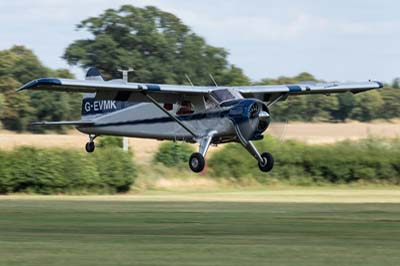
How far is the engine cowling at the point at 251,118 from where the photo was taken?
116 ft

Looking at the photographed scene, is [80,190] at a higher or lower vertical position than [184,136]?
lower

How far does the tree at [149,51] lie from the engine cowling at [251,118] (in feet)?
228

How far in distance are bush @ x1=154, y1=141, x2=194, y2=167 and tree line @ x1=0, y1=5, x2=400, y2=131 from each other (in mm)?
40714

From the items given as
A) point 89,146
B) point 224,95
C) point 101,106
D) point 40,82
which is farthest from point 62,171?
point 40,82

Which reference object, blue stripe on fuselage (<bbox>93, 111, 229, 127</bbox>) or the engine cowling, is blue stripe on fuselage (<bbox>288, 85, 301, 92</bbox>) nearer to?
blue stripe on fuselage (<bbox>93, 111, 229, 127</bbox>)

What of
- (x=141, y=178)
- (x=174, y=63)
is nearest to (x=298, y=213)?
(x=141, y=178)

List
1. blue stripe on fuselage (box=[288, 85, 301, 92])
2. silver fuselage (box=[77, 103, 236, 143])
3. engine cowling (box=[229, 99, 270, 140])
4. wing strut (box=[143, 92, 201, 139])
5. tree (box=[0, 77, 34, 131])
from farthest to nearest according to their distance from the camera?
tree (box=[0, 77, 34, 131])
blue stripe on fuselage (box=[288, 85, 301, 92])
wing strut (box=[143, 92, 201, 139])
silver fuselage (box=[77, 103, 236, 143])
engine cowling (box=[229, 99, 270, 140])

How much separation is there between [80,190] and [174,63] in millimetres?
70716

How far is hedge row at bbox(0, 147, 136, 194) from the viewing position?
141ft

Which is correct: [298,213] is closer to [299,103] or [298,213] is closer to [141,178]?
[141,178]

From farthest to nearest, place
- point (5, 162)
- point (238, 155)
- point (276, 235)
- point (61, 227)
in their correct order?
point (238, 155)
point (5, 162)
point (61, 227)
point (276, 235)

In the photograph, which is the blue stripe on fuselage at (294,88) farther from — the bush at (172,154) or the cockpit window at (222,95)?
the bush at (172,154)

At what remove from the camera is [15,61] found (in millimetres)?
115812

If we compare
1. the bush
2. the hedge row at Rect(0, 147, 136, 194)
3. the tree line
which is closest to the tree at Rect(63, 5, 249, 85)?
the tree line
